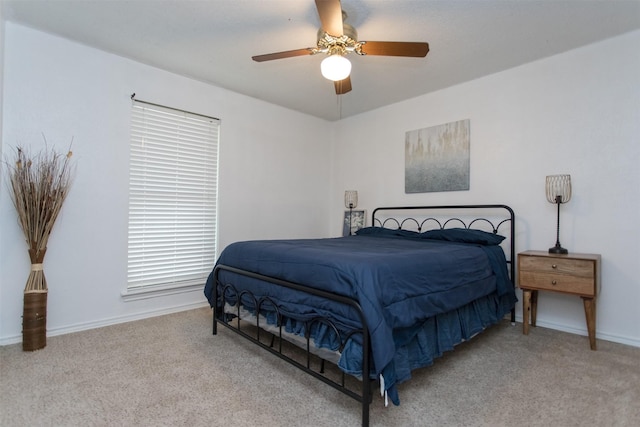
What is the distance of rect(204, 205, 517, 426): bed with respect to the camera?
151 cm

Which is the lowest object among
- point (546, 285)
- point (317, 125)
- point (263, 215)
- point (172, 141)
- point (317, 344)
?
point (317, 344)

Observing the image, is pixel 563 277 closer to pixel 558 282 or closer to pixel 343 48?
pixel 558 282

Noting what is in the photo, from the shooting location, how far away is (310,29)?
2.44m

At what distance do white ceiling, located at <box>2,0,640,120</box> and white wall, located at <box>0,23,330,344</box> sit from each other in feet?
0.67

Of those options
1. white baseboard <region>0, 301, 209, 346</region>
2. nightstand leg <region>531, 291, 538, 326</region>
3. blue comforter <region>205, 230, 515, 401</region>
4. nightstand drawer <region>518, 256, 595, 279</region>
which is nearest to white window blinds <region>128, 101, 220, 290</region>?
white baseboard <region>0, 301, 209, 346</region>

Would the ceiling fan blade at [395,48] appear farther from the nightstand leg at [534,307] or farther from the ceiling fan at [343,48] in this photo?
the nightstand leg at [534,307]

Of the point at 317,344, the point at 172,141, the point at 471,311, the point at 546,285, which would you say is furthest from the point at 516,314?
the point at 172,141

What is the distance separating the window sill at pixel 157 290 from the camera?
2.99m

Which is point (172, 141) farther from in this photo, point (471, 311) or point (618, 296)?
point (618, 296)

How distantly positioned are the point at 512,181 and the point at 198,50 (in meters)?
3.13

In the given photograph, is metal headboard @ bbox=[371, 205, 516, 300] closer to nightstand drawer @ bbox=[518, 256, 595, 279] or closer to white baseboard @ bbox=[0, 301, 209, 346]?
nightstand drawer @ bbox=[518, 256, 595, 279]

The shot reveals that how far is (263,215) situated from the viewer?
403cm

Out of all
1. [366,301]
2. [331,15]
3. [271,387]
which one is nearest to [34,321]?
[271,387]

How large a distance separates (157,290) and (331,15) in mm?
2811
